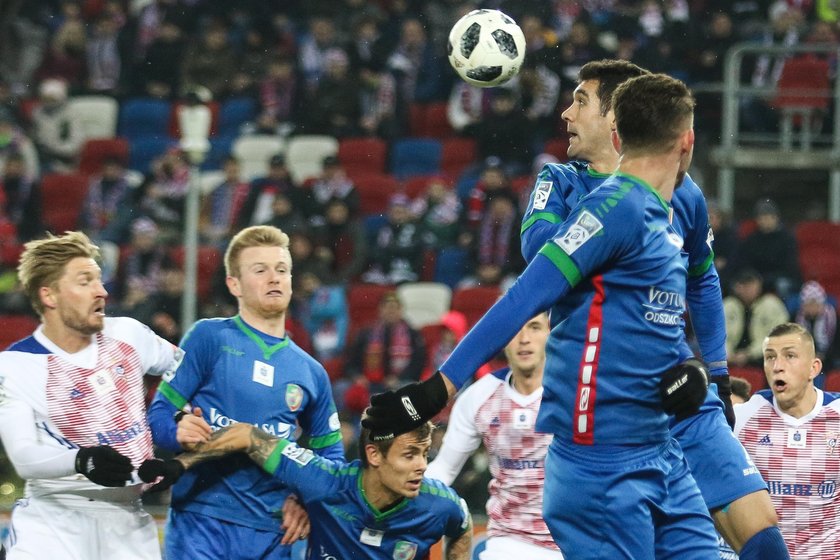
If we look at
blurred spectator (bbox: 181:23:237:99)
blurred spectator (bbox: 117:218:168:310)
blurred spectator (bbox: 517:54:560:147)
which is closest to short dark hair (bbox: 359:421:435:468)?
blurred spectator (bbox: 117:218:168:310)

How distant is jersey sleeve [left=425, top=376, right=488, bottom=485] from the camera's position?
7.33m

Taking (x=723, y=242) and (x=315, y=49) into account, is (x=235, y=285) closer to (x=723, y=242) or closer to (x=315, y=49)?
(x=723, y=242)

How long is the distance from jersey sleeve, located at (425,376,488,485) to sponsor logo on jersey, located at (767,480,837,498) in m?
1.55

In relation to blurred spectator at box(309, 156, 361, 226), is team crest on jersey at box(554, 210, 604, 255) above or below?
below

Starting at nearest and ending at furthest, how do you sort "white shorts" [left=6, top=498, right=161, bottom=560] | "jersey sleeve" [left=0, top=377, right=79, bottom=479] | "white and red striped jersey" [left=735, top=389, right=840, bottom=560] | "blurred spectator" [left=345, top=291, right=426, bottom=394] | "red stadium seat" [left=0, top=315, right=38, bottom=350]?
"jersey sleeve" [left=0, top=377, right=79, bottom=479] → "white shorts" [left=6, top=498, right=161, bottom=560] → "white and red striped jersey" [left=735, top=389, right=840, bottom=560] → "blurred spectator" [left=345, top=291, right=426, bottom=394] → "red stadium seat" [left=0, top=315, right=38, bottom=350]

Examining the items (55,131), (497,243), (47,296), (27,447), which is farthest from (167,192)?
(27,447)

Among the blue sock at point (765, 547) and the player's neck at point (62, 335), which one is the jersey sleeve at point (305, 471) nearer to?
the player's neck at point (62, 335)

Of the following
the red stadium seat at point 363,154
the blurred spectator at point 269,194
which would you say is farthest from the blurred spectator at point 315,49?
the blurred spectator at point 269,194

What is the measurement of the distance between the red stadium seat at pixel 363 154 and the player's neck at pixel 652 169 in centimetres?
1183

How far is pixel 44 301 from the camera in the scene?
5.96 m

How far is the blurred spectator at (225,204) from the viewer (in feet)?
48.9

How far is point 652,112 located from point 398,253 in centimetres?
962

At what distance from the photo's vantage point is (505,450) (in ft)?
23.5

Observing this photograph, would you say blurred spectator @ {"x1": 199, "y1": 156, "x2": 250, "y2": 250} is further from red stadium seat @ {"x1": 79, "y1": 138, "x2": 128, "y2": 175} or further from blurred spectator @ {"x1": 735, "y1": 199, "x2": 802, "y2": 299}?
blurred spectator @ {"x1": 735, "y1": 199, "x2": 802, "y2": 299}
